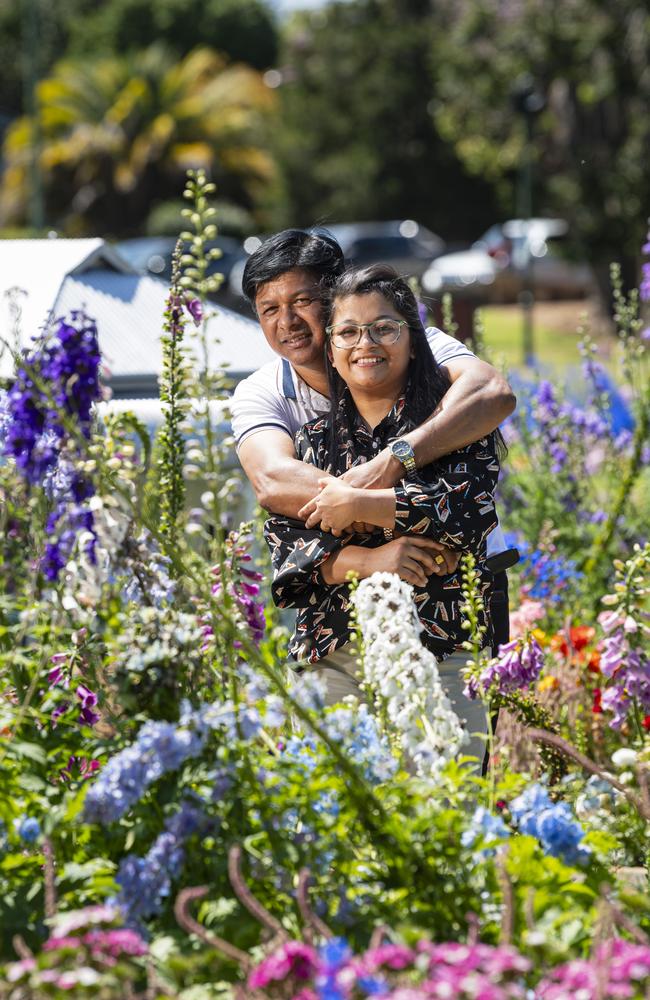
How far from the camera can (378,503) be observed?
9.91 feet

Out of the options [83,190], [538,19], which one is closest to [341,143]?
[83,190]

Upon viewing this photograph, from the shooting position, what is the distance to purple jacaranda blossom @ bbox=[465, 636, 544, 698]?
3039mm

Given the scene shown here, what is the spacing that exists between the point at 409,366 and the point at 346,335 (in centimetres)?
20

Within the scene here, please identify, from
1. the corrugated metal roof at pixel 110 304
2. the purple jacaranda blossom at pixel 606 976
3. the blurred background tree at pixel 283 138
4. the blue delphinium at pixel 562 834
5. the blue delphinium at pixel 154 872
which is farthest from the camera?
the blurred background tree at pixel 283 138

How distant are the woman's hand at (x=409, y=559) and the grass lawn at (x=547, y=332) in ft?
49.3

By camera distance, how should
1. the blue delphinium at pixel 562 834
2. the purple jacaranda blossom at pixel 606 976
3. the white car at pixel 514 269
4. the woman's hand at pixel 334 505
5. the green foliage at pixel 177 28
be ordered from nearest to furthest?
the purple jacaranda blossom at pixel 606 976 → the blue delphinium at pixel 562 834 → the woman's hand at pixel 334 505 → the white car at pixel 514 269 → the green foliage at pixel 177 28

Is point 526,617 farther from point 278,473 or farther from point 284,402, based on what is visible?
point 278,473

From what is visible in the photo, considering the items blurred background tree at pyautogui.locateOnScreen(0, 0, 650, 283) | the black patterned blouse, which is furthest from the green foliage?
the black patterned blouse

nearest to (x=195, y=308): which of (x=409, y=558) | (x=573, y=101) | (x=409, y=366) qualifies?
(x=409, y=366)

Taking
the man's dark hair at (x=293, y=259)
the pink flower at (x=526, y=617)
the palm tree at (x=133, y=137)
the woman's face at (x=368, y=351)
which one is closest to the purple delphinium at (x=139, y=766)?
the woman's face at (x=368, y=351)

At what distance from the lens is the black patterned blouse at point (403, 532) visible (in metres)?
3.03

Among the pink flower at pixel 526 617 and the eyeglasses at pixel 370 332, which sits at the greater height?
the eyeglasses at pixel 370 332

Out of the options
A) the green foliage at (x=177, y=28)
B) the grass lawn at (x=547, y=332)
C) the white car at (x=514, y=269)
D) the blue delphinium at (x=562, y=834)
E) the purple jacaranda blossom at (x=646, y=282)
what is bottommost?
the blue delphinium at (x=562, y=834)

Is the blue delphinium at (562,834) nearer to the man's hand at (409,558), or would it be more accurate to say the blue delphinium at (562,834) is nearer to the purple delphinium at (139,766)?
the purple delphinium at (139,766)
